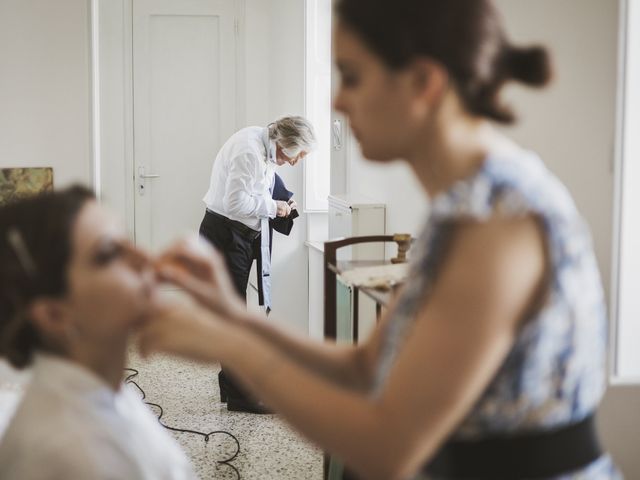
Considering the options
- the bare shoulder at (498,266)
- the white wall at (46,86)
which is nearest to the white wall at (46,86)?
the white wall at (46,86)

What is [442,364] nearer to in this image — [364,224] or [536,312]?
[536,312]

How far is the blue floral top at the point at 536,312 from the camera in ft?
2.83

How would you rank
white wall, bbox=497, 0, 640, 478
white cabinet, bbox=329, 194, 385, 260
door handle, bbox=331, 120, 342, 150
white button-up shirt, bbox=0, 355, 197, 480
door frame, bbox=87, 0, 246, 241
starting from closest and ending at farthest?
white button-up shirt, bbox=0, 355, 197, 480 < white wall, bbox=497, 0, 640, 478 < white cabinet, bbox=329, 194, 385, 260 < door handle, bbox=331, 120, 342, 150 < door frame, bbox=87, 0, 246, 241

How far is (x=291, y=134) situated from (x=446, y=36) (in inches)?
133

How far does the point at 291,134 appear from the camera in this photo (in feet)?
13.9

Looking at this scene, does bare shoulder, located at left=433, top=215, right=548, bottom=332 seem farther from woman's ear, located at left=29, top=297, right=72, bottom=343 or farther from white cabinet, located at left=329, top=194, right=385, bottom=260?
white cabinet, located at left=329, top=194, right=385, bottom=260

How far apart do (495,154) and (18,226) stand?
665 mm

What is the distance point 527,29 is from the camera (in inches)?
93.7

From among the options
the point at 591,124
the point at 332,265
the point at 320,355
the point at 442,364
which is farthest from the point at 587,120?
the point at 442,364

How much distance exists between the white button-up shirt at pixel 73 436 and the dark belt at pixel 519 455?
19.1 inches

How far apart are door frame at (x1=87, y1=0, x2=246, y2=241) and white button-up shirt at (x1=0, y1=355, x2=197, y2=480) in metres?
4.65

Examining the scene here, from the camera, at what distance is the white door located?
19.2 ft

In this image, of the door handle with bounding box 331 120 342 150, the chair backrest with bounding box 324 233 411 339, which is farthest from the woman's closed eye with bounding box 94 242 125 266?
the door handle with bounding box 331 120 342 150

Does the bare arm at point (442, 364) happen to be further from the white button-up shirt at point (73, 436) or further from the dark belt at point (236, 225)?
the dark belt at point (236, 225)
